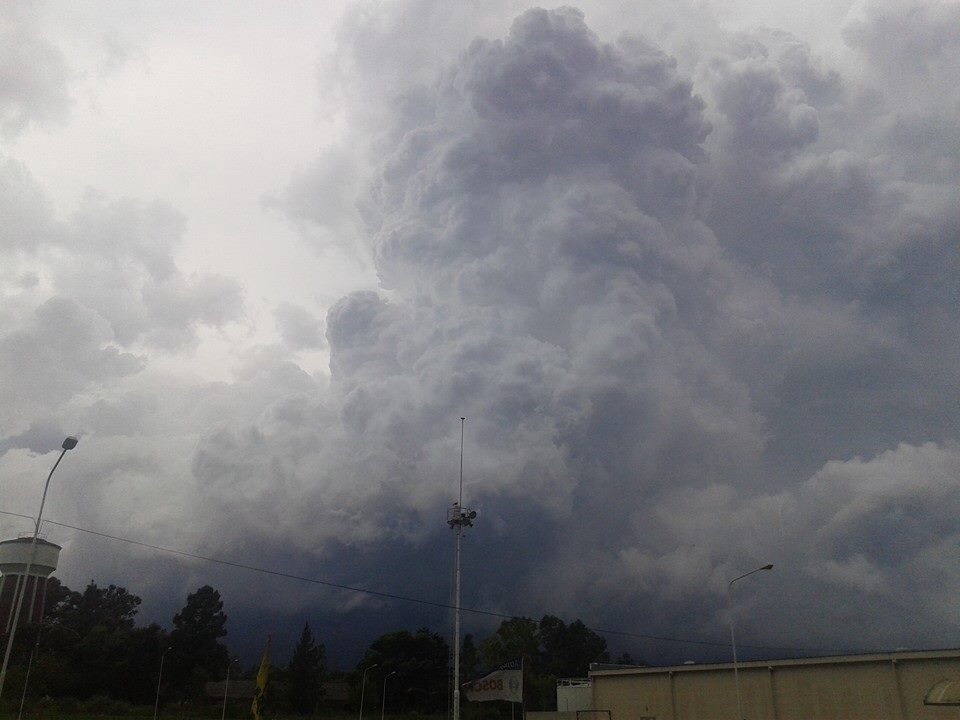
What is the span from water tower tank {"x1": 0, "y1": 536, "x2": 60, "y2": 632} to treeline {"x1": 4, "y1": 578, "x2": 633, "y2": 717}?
10.5 feet

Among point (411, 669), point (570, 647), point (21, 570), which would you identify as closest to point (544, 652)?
point (570, 647)

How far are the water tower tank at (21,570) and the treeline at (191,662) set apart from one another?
3.20m

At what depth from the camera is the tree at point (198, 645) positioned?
426 feet

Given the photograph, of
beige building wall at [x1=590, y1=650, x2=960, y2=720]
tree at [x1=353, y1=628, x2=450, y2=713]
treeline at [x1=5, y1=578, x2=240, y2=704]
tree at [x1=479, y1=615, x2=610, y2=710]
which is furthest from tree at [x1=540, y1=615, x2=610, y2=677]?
beige building wall at [x1=590, y1=650, x2=960, y2=720]

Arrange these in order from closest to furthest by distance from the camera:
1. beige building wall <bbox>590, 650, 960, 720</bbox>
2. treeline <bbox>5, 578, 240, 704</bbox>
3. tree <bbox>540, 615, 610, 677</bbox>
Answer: beige building wall <bbox>590, 650, 960, 720</bbox> → treeline <bbox>5, 578, 240, 704</bbox> → tree <bbox>540, 615, 610, 677</bbox>

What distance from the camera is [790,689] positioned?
5925 centimetres

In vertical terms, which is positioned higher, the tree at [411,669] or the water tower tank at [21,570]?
the water tower tank at [21,570]

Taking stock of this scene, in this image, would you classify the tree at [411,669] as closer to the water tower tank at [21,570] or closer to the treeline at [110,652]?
the treeline at [110,652]

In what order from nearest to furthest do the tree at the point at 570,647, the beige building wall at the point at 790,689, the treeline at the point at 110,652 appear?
the beige building wall at the point at 790,689 → the treeline at the point at 110,652 → the tree at the point at 570,647

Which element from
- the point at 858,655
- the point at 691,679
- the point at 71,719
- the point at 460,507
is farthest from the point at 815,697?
the point at 71,719

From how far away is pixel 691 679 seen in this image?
6638 centimetres

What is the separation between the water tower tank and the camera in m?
121

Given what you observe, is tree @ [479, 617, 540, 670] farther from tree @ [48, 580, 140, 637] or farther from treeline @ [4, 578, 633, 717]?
tree @ [48, 580, 140, 637]

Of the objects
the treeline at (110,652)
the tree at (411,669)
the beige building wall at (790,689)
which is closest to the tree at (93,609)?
the treeline at (110,652)
